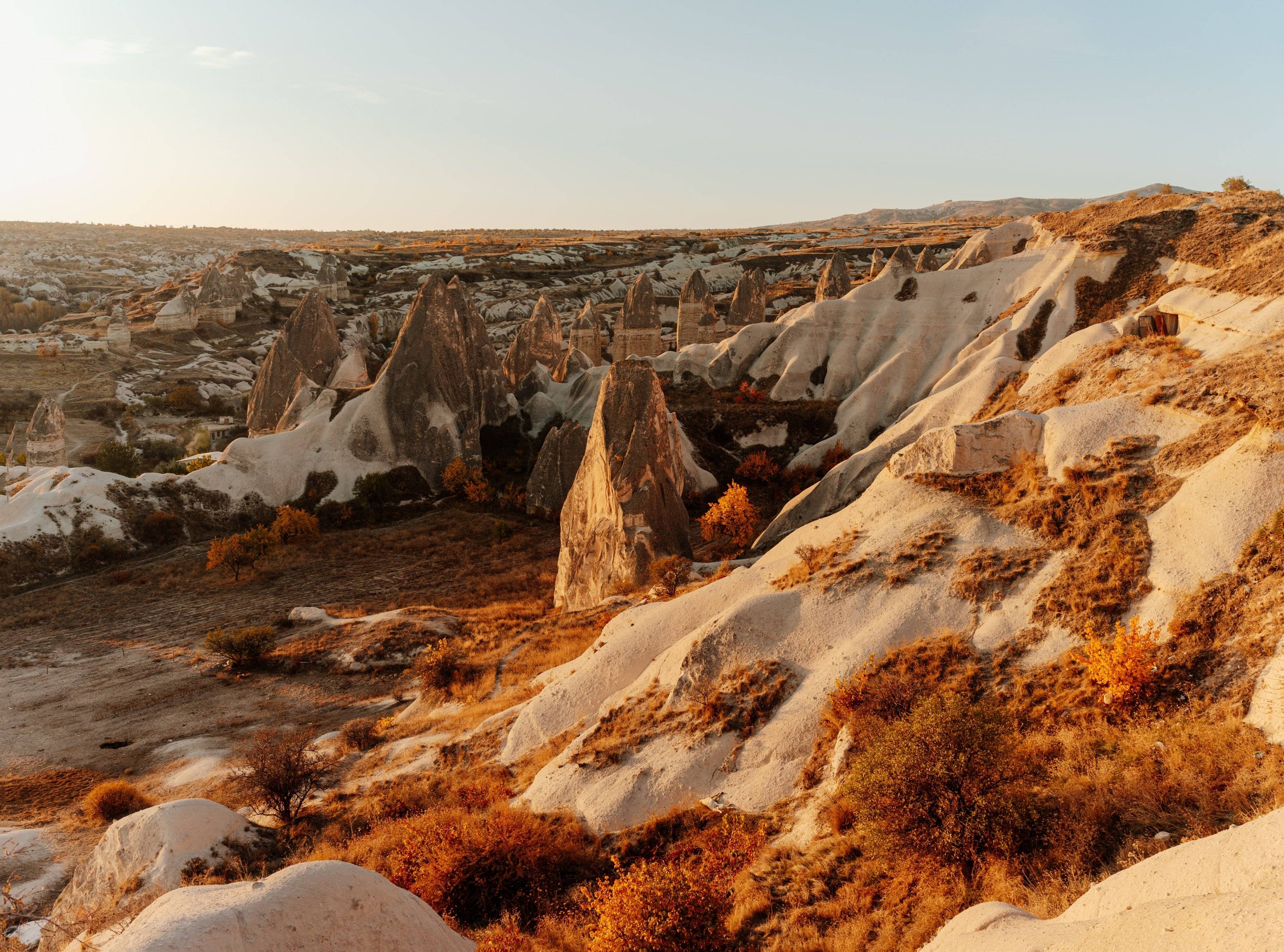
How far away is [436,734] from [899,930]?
11712 millimetres

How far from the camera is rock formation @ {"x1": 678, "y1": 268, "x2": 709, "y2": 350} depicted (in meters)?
58.5

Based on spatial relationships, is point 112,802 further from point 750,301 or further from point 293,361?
point 750,301

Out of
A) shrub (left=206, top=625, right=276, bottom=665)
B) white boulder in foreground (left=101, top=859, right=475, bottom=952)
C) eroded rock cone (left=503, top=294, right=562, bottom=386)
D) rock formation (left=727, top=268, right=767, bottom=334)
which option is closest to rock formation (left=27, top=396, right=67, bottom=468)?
shrub (left=206, top=625, right=276, bottom=665)

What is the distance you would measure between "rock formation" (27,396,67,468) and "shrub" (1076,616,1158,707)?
44.2m

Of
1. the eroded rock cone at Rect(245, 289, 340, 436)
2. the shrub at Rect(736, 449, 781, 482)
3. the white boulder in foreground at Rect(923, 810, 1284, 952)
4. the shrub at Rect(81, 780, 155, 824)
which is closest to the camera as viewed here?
the white boulder in foreground at Rect(923, 810, 1284, 952)

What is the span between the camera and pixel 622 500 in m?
24.6

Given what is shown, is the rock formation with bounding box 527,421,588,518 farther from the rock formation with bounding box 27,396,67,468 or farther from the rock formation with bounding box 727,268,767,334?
the rock formation with bounding box 727,268,767,334

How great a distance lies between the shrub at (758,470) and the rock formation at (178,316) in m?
55.5

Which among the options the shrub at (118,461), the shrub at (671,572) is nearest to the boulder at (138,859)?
the shrub at (671,572)

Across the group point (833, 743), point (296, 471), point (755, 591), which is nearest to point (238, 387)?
point (296, 471)

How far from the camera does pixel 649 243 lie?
400 ft

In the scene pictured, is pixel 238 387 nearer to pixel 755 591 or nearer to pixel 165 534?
pixel 165 534

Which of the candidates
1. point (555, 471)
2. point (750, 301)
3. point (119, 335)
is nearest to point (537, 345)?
point (750, 301)

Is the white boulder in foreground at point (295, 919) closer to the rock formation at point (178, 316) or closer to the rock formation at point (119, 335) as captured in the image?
the rock formation at point (119, 335)
